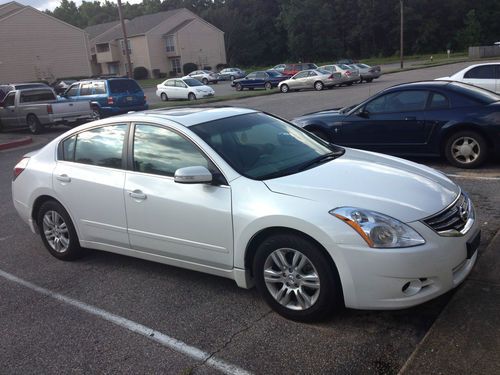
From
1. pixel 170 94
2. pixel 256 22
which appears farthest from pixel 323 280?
pixel 256 22

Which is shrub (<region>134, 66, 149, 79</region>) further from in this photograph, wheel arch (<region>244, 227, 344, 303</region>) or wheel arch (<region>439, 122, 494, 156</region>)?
wheel arch (<region>244, 227, 344, 303</region>)

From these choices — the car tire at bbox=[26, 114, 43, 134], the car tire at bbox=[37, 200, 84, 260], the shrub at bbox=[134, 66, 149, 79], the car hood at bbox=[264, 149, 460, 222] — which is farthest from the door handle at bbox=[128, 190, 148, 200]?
the shrub at bbox=[134, 66, 149, 79]

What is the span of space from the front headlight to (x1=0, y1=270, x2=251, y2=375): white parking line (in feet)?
3.90

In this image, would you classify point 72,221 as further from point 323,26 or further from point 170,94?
point 323,26

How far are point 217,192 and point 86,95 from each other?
57.4 ft

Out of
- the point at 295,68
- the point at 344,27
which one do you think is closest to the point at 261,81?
the point at 295,68

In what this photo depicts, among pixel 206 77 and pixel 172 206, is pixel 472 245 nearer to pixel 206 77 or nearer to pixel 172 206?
pixel 172 206

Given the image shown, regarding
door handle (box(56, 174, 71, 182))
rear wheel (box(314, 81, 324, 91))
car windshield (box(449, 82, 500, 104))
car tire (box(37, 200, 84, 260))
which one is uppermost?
car windshield (box(449, 82, 500, 104))

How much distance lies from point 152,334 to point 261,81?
112 feet

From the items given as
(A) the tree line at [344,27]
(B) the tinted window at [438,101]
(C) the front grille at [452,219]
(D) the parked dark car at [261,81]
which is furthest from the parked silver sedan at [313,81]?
(A) the tree line at [344,27]

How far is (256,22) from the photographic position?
93.8 m

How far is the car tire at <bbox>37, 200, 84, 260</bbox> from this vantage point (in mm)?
5277

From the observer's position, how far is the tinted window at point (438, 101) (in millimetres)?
8094

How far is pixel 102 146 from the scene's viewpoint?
5.03 metres
